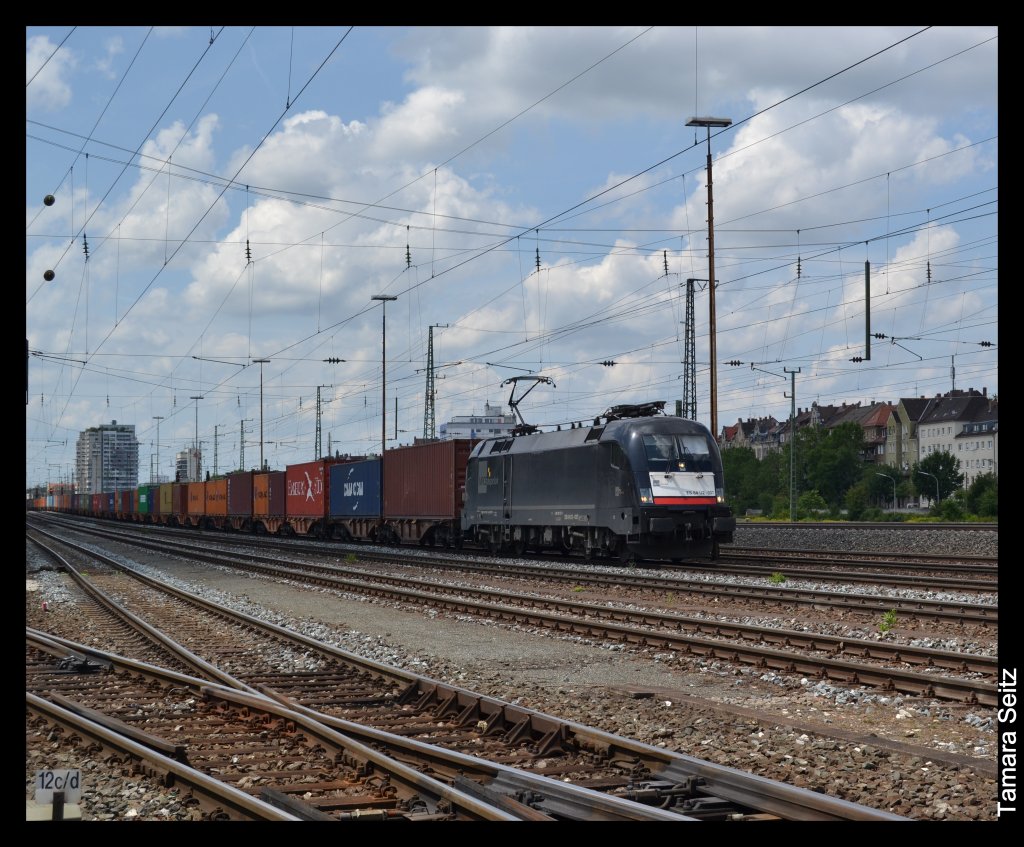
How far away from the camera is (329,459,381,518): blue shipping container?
139 ft

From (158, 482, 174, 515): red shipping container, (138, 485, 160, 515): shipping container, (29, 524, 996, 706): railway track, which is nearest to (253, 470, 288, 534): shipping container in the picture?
(158, 482, 174, 515): red shipping container

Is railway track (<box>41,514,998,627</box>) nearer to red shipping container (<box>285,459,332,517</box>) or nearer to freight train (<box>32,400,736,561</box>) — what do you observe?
freight train (<box>32,400,736,561</box>)

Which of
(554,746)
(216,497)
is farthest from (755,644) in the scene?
(216,497)

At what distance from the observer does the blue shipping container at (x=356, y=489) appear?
4231cm

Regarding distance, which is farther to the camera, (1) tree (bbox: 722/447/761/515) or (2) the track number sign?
(1) tree (bbox: 722/447/761/515)

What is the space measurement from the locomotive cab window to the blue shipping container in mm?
18982

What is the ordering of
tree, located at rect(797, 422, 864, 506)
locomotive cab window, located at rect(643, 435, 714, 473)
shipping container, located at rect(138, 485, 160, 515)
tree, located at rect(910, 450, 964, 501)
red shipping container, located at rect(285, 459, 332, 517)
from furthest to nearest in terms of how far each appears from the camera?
tree, located at rect(797, 422, 864, 506) < tree, located at rect(910, 450, 964, 501) < shipping container, located at rect(138, 485, 160, 515) < red shipping container, located at rect(285, 459, 332, 517) < locomotive cab window, located at rect(643, 435, 714, 473)

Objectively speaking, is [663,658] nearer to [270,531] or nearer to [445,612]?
[445,612]

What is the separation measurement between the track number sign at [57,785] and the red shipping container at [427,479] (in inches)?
1148

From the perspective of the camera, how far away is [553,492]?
27922mm

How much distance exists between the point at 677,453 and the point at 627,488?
1.39m

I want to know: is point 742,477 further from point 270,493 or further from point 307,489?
point 307,489

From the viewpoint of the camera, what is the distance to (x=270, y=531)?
57.6 meters
